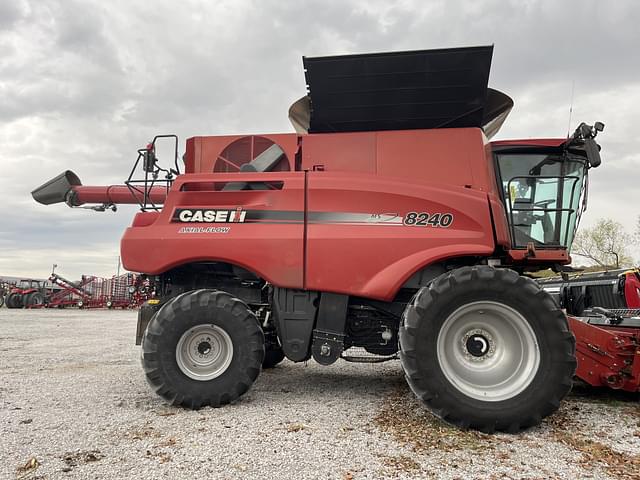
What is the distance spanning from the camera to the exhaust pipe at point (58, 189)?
20.3 feet

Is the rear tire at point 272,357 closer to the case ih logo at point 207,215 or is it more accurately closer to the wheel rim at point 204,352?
the wheel rim at point 204,352

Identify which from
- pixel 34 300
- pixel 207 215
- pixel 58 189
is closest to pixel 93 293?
pixel 34 300

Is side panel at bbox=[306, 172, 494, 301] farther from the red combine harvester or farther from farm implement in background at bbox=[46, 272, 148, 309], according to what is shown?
farm implement in background at bbox=[46, 272, 148, 309]

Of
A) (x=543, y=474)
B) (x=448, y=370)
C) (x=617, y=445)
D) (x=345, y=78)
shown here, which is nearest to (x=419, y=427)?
(x=448, y=370)

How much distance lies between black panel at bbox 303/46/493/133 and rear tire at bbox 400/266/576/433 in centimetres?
Answer: 192

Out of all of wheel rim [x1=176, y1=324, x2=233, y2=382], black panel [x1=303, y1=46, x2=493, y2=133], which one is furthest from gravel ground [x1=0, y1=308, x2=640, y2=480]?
black panel [x1=303, y1=46, x2=493, y2=133]

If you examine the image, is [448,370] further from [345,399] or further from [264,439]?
[264,439]

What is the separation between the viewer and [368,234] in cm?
448

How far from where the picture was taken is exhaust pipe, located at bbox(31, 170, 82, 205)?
6188 mm

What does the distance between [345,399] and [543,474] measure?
7.19ft

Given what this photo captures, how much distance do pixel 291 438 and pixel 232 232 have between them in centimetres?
208

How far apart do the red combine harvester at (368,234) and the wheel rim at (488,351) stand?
0.5 inches

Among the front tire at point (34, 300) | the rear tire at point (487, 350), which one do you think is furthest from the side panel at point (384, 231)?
the front tire at point (34, 300)

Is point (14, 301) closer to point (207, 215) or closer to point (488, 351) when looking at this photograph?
point (207, 215)
